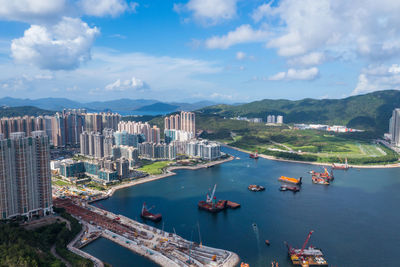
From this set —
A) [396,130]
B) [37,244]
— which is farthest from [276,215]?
[396,130]

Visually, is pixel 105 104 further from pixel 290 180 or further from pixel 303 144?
pixel 290 180

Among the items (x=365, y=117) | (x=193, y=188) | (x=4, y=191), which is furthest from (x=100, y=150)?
(x=365, y=117)

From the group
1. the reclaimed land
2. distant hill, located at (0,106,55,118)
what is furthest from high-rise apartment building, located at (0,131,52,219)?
distant hill, located at (0,106,55,118)

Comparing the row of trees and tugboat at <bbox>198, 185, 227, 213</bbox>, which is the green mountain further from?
the row of trees

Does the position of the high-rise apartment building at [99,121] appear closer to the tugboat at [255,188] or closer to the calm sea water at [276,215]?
the calm sea water at [276,215]

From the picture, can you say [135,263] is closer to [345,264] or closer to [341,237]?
[345,264]
